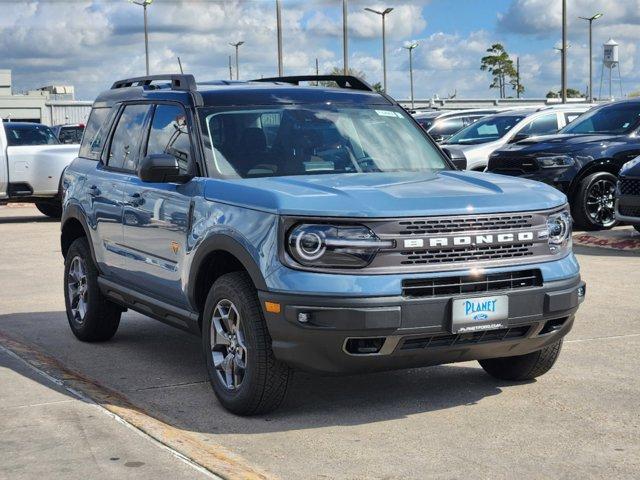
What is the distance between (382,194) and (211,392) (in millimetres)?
1662

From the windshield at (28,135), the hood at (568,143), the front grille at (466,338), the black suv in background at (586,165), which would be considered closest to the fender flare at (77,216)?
the front grille at (466,338)

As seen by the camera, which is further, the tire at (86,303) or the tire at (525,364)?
the tire at (86,303)

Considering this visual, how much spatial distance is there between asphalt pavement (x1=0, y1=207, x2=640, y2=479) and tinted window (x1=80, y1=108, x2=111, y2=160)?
1.39m

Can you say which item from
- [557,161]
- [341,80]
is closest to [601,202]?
[557,161]

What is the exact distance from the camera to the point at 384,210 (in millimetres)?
5434

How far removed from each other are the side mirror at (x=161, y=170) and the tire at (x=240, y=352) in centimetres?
79

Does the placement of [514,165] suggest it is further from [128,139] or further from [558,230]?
[558,230]

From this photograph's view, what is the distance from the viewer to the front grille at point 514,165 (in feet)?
51.0

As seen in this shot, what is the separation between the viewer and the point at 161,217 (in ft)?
22.1

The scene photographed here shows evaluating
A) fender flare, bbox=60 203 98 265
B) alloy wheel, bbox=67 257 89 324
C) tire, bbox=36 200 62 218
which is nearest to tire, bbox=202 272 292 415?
fender flare, bbox=60 203 98 265

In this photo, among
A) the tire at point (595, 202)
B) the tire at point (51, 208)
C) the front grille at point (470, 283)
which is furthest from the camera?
the tire at point (51, 208)

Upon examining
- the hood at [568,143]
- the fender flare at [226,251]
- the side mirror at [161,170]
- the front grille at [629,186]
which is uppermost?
the side mirror at [161,170]

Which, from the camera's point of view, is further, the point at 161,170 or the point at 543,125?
the point at 543,125

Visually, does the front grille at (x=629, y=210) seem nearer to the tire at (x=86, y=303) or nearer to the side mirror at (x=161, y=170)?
the tire at (x=86, y=303)
